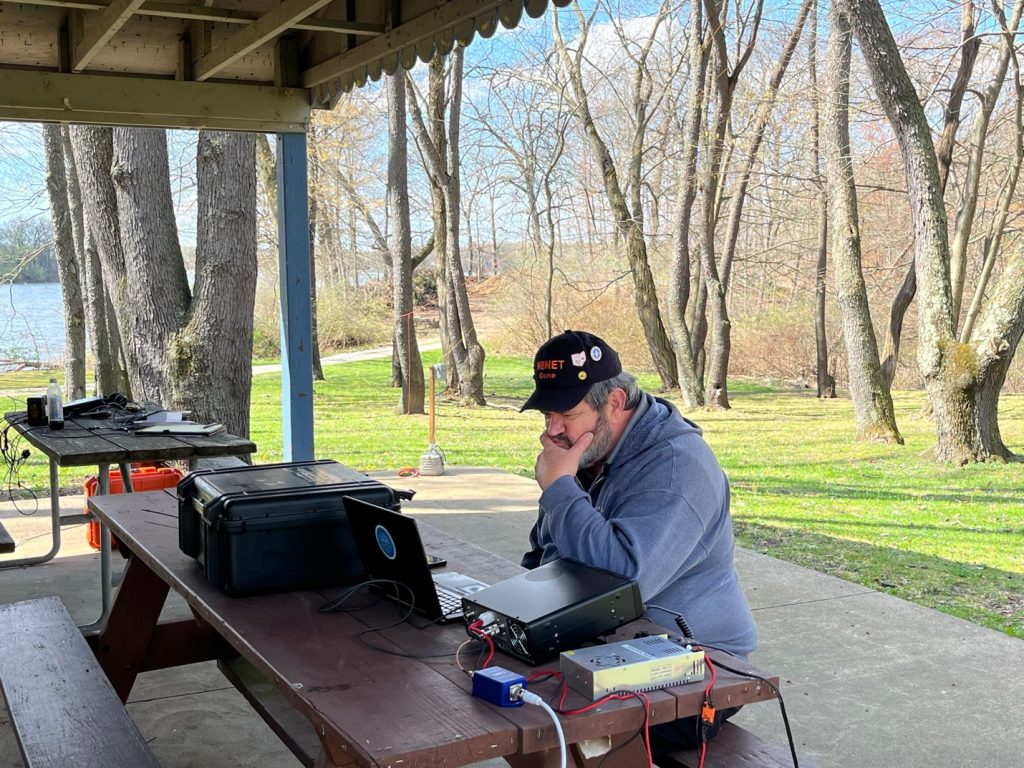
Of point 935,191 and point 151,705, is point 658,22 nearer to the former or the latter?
point 935,191

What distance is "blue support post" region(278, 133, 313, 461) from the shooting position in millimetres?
5465

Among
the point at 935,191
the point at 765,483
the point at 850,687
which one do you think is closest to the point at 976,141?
the point at 935,191

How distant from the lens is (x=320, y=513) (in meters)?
2.38

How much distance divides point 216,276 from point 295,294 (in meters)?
1.52

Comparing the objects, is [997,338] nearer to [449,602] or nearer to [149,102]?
[149,102]

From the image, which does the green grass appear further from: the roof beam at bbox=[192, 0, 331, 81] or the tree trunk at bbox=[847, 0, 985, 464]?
the roof beam at bbox=[192, 0, 331, 81]

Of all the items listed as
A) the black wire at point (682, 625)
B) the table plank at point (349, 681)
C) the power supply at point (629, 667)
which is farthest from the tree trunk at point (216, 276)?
the power supply at point (629, 667)

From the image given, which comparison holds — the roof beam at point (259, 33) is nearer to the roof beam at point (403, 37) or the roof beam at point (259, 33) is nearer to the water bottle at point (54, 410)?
the roof beam at point (403, 37)

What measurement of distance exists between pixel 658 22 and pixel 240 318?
1456 centimetres

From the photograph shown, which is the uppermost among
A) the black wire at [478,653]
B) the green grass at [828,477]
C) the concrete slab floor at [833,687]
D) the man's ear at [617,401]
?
the man's ear at [617,401]

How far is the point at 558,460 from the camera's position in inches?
91.7

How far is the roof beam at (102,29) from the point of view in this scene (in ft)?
13.4

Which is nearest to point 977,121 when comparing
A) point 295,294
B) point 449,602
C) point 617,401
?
point 295,294

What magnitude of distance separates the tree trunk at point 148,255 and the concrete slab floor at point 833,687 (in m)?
1.65
